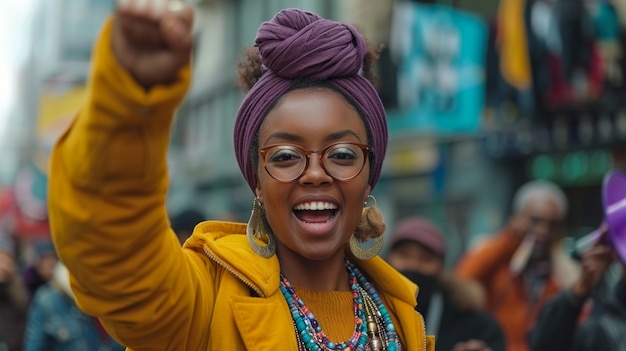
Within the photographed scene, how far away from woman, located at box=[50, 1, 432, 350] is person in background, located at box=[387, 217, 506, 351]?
233cm

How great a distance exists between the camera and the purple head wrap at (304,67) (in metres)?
2.25

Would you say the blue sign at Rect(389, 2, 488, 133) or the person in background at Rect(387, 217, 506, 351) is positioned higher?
the blue sign at Rect(389, 2, 488, 133)

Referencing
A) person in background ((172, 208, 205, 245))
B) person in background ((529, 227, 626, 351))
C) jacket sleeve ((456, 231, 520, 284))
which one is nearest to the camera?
person in background ((529, 227, 626, 351))

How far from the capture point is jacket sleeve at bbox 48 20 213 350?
1.58 meters

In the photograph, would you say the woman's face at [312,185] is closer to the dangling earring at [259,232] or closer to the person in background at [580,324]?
the dangling earring at [259,232]

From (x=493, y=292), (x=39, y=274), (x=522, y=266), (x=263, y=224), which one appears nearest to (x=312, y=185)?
(x=263, y=224)

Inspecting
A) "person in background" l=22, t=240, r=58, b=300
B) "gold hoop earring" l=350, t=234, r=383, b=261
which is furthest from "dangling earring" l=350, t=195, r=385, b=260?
"person in background" l=22, t=240, r=58, b=300

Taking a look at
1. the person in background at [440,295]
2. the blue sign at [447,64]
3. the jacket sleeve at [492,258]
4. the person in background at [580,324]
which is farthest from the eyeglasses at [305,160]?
the blue sign at [447,64]

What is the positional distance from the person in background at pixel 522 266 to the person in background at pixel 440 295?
2.61 feet

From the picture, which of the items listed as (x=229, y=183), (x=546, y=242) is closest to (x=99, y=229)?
(x=546, y=242)

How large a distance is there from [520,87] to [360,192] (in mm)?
11512

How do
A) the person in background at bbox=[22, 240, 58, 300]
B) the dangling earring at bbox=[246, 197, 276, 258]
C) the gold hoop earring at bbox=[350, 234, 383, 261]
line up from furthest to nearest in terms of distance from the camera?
the person in background at bbox=[22, 240, 58, 300], the gold hoop earring at bbox=[350, 234, 383, 261], the dangling earring at bbox=[246, 197, 276, 258]

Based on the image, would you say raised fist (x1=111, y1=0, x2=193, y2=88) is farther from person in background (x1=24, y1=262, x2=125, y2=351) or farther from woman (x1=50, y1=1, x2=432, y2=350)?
person in background (x1=24, y1=262, x2=125, y2=351)

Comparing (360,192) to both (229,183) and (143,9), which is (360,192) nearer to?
(143,9)
